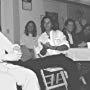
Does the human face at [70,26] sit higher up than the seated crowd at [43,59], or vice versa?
the human face at [70,26]

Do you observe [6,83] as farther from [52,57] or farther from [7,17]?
[7,17]

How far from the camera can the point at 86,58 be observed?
9.75 ft

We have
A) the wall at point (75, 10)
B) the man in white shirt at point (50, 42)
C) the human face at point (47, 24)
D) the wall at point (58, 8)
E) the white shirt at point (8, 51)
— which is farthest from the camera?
the wall at point (75, 10)

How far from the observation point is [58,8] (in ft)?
21.7

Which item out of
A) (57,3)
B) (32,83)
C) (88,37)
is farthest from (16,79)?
(57,3)

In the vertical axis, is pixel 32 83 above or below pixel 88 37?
below

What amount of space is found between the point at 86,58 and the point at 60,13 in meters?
3.89

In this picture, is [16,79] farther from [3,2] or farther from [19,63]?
[3,2]

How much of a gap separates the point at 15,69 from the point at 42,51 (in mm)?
701

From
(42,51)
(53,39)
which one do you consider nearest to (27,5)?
(53,39)

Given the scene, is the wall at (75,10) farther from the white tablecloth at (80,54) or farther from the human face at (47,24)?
the white tablecloth at (80,54)

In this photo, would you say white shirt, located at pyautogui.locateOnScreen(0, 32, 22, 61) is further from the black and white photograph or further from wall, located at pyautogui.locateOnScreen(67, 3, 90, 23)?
wall, located at pyautogui.locateOnScreen(67, 3, 90, 23)

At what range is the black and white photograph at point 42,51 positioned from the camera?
99.3 inches

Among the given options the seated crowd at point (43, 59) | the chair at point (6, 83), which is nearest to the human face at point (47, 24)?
the seated crowd at point (43, 59)
